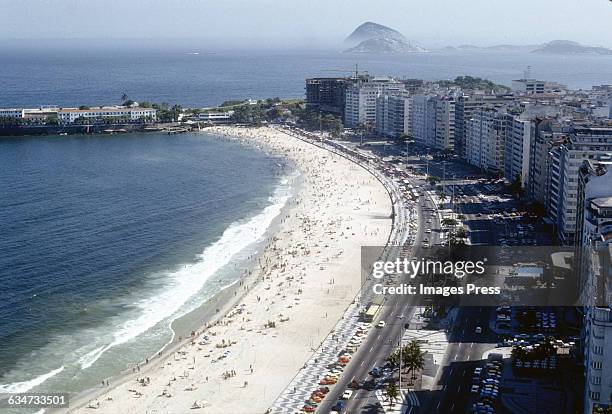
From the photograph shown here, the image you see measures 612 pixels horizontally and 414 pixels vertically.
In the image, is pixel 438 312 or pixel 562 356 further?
pixel 438 312

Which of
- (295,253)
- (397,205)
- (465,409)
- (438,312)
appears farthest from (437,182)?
(465,409)

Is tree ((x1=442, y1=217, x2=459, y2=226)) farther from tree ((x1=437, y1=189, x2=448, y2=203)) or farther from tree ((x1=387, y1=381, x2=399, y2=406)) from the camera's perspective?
tree ((x1=387, y1=381, x2=399, y2=406))

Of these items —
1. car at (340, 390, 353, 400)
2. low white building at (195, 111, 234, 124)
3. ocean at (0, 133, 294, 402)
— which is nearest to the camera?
car at (340, 390, 353, 400)

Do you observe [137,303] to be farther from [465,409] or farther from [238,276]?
[465,409]

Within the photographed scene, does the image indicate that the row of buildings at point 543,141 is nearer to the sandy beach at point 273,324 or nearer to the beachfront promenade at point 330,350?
the beachfront promenade at point 330,350

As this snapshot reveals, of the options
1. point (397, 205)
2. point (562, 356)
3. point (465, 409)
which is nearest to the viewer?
point (465, 409)

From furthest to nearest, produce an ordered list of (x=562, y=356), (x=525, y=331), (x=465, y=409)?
(x=525, y=331)
(x=562, y=356)
(x=465, y=409)

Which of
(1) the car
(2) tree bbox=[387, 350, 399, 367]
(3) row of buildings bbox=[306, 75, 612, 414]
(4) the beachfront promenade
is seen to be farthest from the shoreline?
(3) row of buildings bbox=[306, 75, 612, 414]
